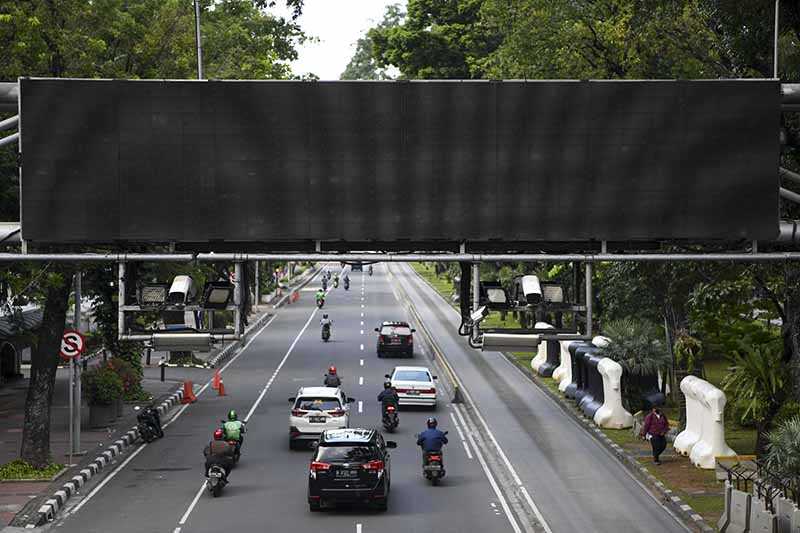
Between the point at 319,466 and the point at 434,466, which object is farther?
the point at 434,466

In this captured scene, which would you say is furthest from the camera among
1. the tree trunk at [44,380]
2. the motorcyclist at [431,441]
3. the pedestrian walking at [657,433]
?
the pedestrian walking at [657,433]

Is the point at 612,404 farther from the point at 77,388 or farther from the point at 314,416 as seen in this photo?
the point at 77,388

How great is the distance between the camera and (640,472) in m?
30.8

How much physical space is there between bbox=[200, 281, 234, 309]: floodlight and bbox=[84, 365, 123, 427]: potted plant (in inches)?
802

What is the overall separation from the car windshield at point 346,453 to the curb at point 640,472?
625 centimetres

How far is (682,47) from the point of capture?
37750mm

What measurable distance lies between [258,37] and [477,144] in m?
51.5

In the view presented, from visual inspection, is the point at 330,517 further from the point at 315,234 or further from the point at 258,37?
the point at 258,37

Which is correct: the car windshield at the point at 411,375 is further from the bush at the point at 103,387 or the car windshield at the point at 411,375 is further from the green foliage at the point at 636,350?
the bush at the point at 103,387

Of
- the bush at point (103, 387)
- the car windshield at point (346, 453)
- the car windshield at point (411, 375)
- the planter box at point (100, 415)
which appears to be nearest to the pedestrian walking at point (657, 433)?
the car windshield at point (346, 453)

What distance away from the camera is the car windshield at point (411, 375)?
43.3 metres

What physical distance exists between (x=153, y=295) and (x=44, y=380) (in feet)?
44.9

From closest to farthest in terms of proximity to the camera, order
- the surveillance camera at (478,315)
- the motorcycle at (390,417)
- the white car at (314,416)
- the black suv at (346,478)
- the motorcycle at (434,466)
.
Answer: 1. the surveillance camera at (478,315)
2. the black suv at (346,478)
3. the motorcycle at (434,466)
4. the white car at (314,416)
5. the motorcycle at (390,417)

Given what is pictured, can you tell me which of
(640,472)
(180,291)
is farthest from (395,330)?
(180,291)
